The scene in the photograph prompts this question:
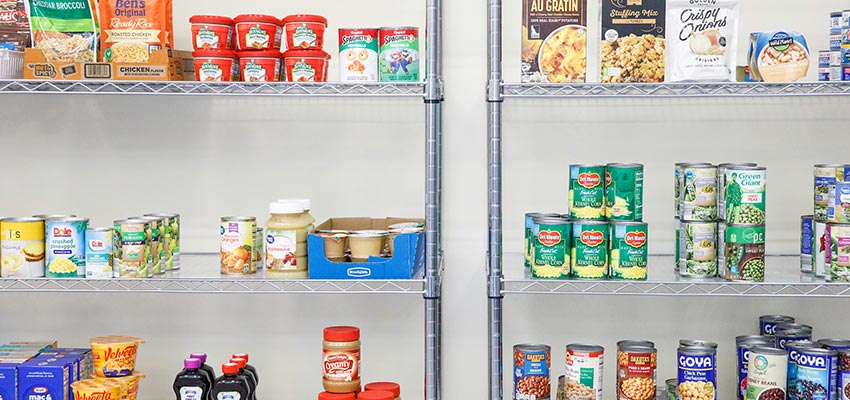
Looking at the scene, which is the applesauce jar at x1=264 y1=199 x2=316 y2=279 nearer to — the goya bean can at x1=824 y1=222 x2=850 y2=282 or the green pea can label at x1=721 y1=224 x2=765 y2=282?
the green pea can label at x1=721 y1=224 x2=765 y2=282

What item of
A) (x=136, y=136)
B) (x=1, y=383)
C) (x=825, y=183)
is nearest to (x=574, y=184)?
(x=825, y=183)

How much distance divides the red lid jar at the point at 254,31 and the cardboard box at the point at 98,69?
0.21 meters

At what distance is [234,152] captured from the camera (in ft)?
9.41

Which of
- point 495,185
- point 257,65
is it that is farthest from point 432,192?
point 257,65

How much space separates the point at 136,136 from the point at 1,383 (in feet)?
2.83

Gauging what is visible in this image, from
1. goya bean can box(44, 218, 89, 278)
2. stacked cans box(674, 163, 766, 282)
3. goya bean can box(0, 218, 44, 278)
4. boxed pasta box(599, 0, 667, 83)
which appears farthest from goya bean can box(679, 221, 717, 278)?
goya bean can box(0, 218, 44, 278)

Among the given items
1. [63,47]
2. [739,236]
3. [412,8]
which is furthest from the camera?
[412,8]

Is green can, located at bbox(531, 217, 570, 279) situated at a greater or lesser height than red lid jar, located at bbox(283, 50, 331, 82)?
lesser

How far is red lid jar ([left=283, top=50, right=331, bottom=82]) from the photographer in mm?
2391

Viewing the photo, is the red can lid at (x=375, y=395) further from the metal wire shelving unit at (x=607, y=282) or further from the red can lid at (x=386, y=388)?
the metal wire shelving unit at (x=607, y=282)

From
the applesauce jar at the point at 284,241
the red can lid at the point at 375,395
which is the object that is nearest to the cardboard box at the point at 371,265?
the applesauce jar at the point at 284,241

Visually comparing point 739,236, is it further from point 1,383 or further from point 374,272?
point 1,383

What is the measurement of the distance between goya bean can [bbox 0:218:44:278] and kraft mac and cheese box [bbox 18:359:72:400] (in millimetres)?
249

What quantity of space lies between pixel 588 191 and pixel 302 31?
0.86 meters
